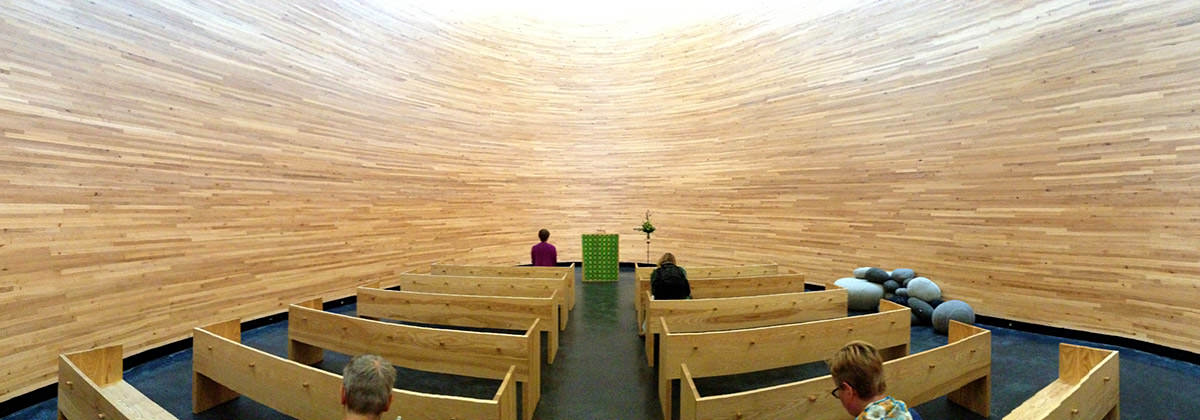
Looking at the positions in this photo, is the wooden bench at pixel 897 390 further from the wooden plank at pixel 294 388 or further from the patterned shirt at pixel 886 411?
the wooden plank at pixel 294 388

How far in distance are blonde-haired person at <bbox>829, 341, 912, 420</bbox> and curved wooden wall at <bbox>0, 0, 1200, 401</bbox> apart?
4974mm

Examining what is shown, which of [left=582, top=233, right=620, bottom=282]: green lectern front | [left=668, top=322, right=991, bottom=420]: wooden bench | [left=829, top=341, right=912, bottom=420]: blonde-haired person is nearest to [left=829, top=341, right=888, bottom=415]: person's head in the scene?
[left=829, top=341, right=912, bottom=420]: blonde-haired person

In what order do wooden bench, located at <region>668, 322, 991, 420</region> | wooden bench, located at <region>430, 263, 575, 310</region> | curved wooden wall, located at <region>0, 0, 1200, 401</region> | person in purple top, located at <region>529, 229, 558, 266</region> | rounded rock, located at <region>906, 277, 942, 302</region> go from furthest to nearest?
person in purple top, located at <region>529, 229, 558, 266</region> < wooden bench, located at <region>430, 263, 575, 310</region> < rounded rock, located at <region>906, 277, 942, 302</region> < curved wooden wall, located at <region>0, 0, 1200, 401</region> < wooden bench, located at <region>668, 322, 991, 420</region>

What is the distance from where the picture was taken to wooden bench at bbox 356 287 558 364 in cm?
393

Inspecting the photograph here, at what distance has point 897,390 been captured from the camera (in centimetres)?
248

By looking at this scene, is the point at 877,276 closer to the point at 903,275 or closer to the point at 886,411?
the point at 903,275

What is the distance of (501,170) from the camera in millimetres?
8688

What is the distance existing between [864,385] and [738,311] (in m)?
2.29

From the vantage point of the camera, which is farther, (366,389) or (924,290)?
(924,290)

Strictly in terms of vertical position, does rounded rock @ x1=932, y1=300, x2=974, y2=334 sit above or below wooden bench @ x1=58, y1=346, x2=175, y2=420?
below

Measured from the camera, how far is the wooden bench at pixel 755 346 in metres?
2.88

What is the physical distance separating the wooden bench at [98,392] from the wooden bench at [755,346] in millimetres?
2342

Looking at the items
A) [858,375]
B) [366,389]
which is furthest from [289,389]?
[858,375]

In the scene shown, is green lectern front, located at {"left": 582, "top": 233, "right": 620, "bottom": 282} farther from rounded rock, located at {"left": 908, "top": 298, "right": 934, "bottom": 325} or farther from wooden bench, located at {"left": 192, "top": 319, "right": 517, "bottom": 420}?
Answer: wooden bench, located at {"left": 192, "top": 319, "right": 517, "bottom": 420}
